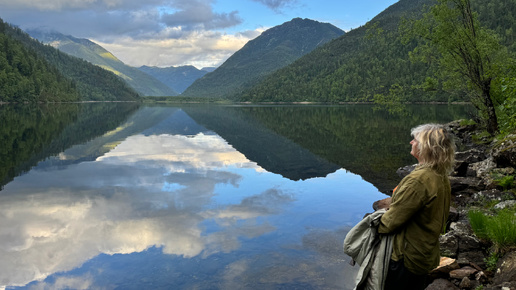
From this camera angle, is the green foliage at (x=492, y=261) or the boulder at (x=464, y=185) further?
the boulder at (x=464, y=185)

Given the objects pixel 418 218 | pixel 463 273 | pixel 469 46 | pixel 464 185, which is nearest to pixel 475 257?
pixel 463 273

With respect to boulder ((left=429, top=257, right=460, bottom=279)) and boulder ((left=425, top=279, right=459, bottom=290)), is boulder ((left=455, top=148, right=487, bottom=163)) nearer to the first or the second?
boulder ((left=429, top=257, right=460, bottom=279))

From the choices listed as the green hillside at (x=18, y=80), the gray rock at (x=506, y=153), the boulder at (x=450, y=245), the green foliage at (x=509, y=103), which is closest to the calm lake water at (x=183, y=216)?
the boulder at (x=450, y=245)

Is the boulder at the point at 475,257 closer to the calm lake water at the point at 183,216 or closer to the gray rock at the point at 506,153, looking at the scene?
the calm lake water at the point at 183,216

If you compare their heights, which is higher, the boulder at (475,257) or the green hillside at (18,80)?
the green hillside at (18,80)

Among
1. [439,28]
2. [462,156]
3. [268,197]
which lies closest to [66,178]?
[268,197]

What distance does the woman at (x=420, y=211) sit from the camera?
15.9ft

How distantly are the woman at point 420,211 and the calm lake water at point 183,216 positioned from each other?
4.56 metres

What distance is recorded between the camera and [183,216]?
49.8ft

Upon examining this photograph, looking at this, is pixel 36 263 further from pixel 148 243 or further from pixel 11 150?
pixel 11 150

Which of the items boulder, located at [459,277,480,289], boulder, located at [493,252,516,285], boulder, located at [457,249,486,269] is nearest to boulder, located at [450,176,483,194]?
boulder, located at [457,249,486,269]

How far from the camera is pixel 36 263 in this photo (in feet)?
35.0

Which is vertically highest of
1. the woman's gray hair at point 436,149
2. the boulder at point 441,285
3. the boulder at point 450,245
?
the woman's gray hair at point 436,149

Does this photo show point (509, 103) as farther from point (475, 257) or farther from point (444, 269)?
point (444, 269)
